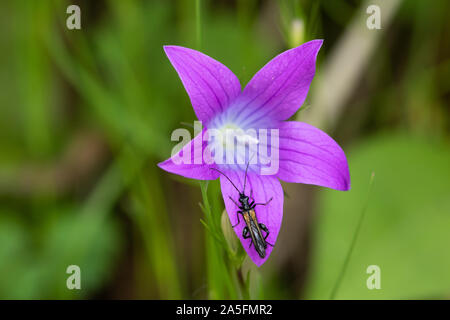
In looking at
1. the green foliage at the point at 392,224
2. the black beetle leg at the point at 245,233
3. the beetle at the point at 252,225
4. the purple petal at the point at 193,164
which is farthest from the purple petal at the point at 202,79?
the green foliage at the point at 392,224

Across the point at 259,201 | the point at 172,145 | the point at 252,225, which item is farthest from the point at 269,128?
A: the point at 172,145

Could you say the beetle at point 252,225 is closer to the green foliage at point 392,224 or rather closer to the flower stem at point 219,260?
the flower stem at point 219,260

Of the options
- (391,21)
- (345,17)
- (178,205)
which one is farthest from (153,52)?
(391,21)

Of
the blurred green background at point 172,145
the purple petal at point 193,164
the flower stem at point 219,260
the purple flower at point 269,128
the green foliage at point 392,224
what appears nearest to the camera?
the purple petal at point 193,164

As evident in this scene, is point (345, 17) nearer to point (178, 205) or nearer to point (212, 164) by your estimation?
point (178, 205)

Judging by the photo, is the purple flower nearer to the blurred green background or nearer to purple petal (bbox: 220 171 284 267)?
purple petal (bbox: 220 171 284 267)

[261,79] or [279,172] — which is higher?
[261,79]
